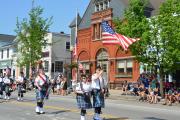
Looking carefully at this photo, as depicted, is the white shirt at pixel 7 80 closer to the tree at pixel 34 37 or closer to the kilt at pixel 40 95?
the kilt at pixel 40 95

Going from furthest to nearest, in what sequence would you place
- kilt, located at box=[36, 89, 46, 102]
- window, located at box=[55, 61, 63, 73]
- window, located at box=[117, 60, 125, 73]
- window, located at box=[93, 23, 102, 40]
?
1. window, located at box=[55, 61, 63, 73]
2. window, located at box=[93, 23, 102, 40]
3. window, located at box=[117, 60, 125, 73]
4. kilt, located at box=[36, 89, 46, 102]

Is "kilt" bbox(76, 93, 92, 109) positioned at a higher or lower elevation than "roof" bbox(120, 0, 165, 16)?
lower

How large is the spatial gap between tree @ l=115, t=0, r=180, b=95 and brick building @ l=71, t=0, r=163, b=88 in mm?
11854

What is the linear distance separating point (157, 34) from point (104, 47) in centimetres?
1774

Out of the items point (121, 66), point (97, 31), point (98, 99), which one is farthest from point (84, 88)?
point (97, 31)

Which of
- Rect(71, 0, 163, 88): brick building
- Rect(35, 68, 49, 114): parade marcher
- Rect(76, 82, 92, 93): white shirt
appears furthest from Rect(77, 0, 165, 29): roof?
Rect(76, 82, 92, 93): white shirt

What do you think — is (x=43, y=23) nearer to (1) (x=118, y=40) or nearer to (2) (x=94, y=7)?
(2) (x=94, y=7)

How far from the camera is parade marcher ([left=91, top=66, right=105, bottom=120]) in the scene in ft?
44.9

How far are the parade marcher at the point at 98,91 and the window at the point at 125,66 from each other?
28.3 m

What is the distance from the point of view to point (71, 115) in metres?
16.2

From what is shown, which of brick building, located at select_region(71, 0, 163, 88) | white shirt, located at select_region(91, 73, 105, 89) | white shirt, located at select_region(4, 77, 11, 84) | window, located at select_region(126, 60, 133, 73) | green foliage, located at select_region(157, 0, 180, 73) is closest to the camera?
white shirt, located at select_region(91, 73, 105, 89)

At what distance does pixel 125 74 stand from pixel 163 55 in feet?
48.3

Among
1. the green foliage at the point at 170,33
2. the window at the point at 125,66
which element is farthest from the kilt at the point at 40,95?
the window at the point at 125,66

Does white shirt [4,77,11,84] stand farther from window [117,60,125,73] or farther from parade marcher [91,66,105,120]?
window [117,60,125,73]
